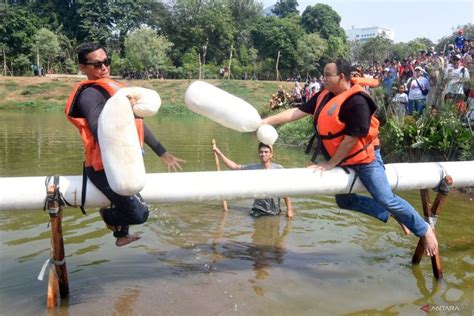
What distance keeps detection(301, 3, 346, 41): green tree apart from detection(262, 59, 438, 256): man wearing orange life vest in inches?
3017

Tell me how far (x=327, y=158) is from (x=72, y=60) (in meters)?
55.1

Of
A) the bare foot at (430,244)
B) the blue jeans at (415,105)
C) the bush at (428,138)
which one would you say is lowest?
the bare foot at (430,244)

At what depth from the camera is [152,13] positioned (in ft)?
219

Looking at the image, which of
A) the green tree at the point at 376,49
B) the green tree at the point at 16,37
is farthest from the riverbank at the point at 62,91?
the green tree at the point at 376,49

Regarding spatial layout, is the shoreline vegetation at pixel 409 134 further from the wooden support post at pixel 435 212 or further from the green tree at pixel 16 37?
the green tree at pixel 16 37

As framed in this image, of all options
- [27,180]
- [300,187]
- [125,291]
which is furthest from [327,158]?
[27,180]

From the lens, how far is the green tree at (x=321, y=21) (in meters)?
78.0

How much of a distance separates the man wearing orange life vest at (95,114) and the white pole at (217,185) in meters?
0.12

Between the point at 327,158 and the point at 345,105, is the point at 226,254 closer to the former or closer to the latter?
the point at 327,158

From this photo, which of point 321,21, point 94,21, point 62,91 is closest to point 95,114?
point 62,91

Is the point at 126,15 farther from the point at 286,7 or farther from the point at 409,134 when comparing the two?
the point at 409,134

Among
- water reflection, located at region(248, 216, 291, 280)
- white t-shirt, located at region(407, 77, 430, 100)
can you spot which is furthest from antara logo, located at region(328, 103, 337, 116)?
white t-shirt, located at region(407, 77, 430, 100)

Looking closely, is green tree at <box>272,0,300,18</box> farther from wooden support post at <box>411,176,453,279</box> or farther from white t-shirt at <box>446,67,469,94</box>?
wooden support post at <box>411,176,453,279</box>

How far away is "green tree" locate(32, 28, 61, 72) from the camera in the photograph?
5028 centimetres
